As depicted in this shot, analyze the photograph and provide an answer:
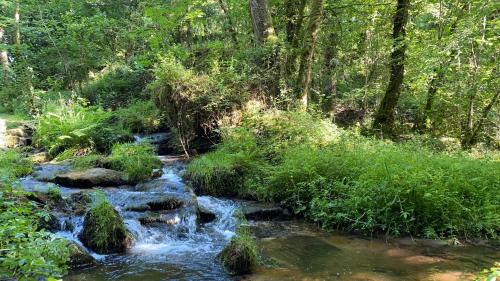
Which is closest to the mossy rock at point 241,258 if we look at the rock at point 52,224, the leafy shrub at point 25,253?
the leafy shrub at point 25,253

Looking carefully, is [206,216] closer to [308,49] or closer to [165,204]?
[165,204]

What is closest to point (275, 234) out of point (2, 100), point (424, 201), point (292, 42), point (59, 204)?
point (424, 201)

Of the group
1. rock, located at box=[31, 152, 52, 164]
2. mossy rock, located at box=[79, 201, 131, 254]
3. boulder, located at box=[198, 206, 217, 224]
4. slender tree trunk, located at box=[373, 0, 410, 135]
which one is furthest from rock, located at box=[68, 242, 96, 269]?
slender tree trunk, located at box=[373, 0, 410, 135]

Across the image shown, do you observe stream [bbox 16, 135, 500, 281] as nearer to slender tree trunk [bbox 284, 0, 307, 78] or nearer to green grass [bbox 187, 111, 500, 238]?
green grass [bbox 187, 111, 500, 238]

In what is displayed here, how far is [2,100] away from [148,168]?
530 inches

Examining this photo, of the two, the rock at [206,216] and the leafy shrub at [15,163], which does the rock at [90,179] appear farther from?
the rock at [206,216]

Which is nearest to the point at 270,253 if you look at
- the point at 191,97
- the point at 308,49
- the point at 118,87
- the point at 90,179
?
the point at 90,179

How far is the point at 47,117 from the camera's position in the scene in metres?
13.5

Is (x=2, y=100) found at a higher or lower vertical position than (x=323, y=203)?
higher

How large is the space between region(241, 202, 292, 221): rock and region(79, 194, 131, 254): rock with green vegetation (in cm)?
236

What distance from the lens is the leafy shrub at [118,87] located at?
19.2 meters

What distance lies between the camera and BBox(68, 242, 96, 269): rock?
559 cm

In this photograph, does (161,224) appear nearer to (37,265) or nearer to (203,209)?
(203,209)

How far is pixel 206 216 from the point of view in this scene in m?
7.75
